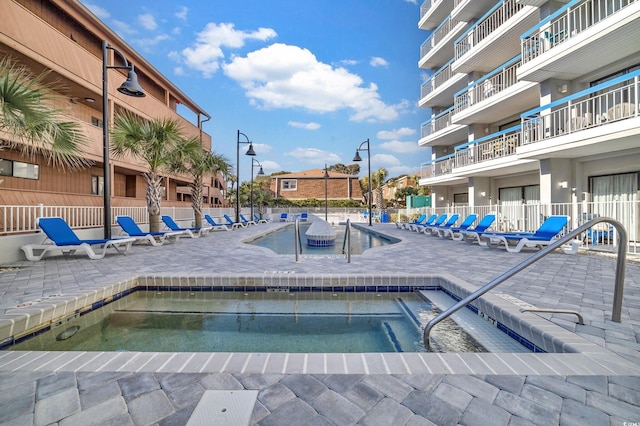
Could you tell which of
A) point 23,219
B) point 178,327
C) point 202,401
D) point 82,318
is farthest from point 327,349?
point 23,219

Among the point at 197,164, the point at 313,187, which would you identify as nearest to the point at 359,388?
the point at 197,164

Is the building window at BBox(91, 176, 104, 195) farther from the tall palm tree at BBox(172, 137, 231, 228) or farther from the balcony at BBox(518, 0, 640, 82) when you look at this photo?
the balcony at BBox(518, 0, 640, 82)

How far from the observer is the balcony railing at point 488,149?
1446 centimetres

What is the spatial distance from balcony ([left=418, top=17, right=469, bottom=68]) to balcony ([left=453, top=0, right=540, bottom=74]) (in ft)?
6.86

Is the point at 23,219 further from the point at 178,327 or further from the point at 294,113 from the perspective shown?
the point at 294,113

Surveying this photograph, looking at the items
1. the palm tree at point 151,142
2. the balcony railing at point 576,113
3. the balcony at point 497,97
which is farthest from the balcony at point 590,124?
the palm tree at point 151,142

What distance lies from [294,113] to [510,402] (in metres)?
48.6

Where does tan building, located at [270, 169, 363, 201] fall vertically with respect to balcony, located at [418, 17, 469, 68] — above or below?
below

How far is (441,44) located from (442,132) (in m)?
5.96

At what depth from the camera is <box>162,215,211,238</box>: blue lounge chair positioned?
12.8 meters

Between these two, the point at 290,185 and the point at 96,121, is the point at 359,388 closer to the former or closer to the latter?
the point at 96,121

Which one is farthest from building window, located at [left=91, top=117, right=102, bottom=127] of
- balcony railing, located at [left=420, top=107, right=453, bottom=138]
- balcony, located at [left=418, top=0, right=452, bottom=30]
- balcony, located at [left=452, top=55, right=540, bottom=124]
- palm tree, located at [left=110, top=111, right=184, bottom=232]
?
balcony, located at [left=418, top=0, right=452, bottom=30]

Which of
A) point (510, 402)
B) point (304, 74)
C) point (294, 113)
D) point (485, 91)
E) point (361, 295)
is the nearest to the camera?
point (510, 402)

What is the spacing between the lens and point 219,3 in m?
23.2
